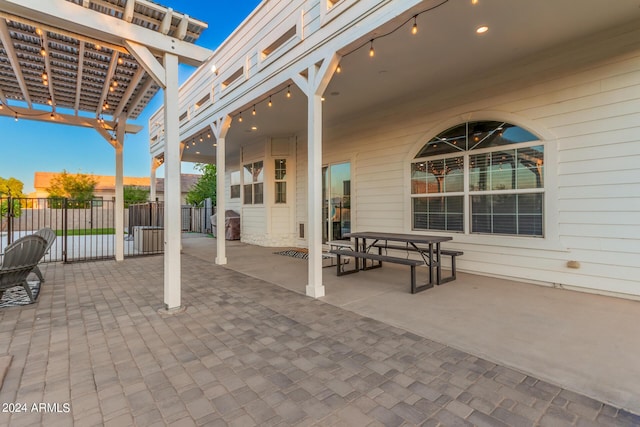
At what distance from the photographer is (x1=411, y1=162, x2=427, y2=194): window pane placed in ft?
18.5

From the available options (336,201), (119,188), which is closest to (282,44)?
(336,201)

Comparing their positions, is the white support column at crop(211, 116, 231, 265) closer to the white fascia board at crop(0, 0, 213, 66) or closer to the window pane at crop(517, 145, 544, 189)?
the white fascia board at crop(0, 0, 213, 66)

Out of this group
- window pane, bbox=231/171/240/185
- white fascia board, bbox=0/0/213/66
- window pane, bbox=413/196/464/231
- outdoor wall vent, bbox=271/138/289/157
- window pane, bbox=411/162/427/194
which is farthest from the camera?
window pane, bbox=231/171/240/185

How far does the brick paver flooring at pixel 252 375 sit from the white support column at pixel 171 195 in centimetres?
34

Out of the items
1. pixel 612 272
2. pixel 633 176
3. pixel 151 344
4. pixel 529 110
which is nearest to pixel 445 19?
pixel 529 110

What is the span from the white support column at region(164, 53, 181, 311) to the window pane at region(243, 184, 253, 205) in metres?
6.38

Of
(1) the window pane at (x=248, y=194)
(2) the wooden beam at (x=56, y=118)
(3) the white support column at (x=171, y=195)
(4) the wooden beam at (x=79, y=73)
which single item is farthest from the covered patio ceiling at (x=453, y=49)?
(1) the window pane at (x=248, y=194)

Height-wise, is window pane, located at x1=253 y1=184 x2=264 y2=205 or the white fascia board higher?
the white fascia board

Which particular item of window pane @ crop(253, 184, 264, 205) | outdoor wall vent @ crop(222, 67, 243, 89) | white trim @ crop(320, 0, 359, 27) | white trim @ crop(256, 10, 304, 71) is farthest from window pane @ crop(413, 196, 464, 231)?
window pane @ crop(253, 184, 264, 205)

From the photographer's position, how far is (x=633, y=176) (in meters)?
3.53

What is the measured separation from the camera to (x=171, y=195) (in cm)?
332

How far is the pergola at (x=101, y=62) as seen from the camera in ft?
9.91

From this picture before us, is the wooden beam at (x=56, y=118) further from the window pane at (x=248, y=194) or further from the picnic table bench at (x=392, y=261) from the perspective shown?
the picnic table bench at (x=392, y=261)

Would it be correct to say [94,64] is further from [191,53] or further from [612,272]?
[612,272]
